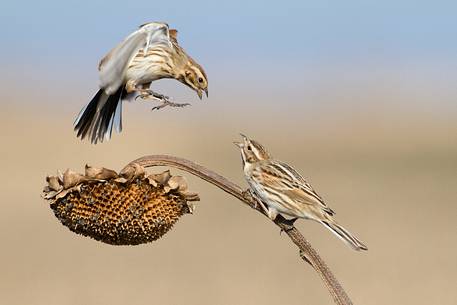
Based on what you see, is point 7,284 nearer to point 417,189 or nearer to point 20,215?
point 20,215

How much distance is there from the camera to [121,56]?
23.2 ft

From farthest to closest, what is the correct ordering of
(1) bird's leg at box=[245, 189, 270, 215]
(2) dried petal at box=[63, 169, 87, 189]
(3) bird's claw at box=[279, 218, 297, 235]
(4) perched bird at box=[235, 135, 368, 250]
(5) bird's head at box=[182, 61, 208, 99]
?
(5) bird's head at box=[182, 61, 208, 99] < (4) perched bird at box=[235, 135, 368, 250] < (2) dried petal at box=[63, 169, 87, 189] < (1) bird's leg at box=[245, 189, 270, 215] < (3) bird's claw at box=[279, 218, 297, 235]

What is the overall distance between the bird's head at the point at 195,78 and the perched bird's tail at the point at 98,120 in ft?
3.38

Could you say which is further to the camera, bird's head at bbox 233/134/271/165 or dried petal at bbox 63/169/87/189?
bird's head at bbox 233/134/271/165

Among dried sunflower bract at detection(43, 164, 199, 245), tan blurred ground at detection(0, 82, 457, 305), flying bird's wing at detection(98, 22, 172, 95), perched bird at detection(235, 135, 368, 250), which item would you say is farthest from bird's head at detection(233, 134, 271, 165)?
tan blurred ground at detection(0, 82, 457, 305)

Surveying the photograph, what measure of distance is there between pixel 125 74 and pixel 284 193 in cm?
200

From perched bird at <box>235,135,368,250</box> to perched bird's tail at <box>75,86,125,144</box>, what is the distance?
1484 mm

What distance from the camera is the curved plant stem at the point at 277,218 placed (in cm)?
440

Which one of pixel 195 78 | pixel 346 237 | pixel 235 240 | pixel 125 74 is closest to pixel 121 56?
pixel 125 74

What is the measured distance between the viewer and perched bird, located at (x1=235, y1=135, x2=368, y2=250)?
5660 mm

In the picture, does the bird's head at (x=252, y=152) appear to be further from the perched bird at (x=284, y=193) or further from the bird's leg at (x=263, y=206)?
the bird's leg at (x=263, y=206)

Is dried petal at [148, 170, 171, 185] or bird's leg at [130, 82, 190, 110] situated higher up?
bird's leg at [130, 82, 190, 110]

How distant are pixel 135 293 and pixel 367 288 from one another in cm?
393

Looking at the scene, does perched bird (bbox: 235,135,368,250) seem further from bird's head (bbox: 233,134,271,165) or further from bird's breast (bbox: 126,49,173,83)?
bird's breast (bbox: 126,49,173,83)
